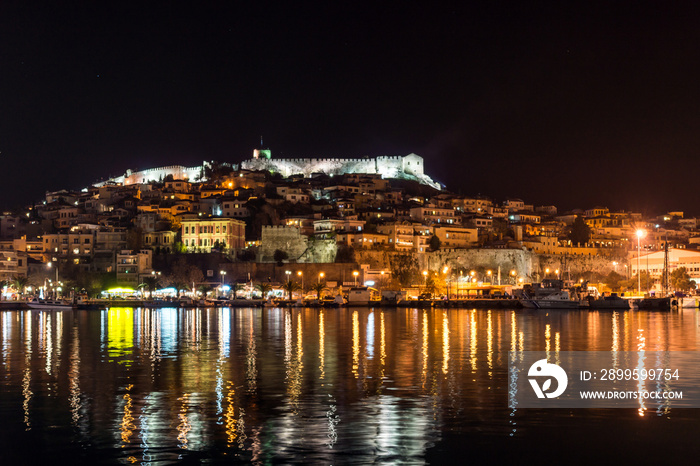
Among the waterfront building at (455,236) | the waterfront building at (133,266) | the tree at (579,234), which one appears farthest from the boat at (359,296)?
the tree at (579,234)

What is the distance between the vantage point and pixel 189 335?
25.2 m

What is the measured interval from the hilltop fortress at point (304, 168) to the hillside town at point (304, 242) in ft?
18.7

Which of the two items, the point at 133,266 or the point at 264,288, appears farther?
the point at 133,266

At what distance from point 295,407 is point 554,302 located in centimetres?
4143

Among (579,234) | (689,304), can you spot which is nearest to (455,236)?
(579,234)

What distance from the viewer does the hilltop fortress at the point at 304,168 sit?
318 ft

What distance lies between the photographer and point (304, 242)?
2554 inches

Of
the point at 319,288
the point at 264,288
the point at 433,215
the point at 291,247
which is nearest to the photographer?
the point at 319,288

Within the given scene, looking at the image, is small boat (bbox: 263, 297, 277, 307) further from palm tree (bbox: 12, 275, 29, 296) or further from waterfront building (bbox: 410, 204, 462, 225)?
waterfront building (bbox: 410, 204, 462, 225)

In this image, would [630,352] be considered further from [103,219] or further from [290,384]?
[103,219]

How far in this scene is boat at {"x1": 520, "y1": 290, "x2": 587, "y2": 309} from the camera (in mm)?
49316

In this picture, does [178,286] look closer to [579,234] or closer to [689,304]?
[689,304]

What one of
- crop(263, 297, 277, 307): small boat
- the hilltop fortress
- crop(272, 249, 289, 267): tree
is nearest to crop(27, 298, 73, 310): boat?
crop(263, 297, 277, 307): small boat

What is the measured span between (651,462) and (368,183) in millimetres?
81196
